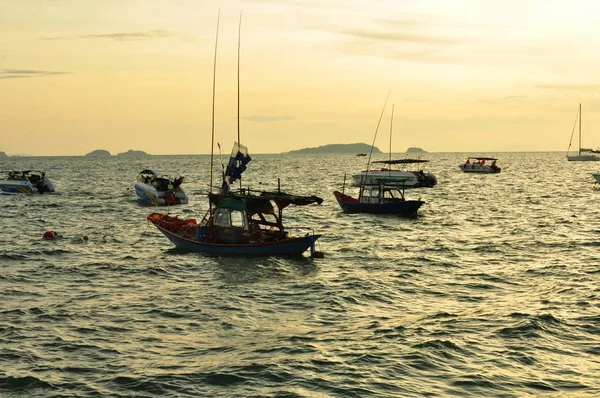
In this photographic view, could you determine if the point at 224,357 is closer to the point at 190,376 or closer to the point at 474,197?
the point at 190,376

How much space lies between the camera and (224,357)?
16828 millimetres

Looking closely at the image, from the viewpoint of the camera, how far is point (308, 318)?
67.4 feet

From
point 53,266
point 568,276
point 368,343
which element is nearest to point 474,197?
point 568,276

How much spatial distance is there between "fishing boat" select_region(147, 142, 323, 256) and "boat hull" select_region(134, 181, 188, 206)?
30.8 meters

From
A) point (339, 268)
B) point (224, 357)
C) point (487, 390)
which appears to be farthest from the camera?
point (339, 268)

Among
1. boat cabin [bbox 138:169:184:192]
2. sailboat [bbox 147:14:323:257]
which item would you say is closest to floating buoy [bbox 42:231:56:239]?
sailboat [bbox 147:14:323:257]

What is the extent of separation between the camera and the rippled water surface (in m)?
15.3

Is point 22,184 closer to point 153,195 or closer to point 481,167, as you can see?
point 153,195

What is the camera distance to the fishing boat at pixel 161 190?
61844 mm

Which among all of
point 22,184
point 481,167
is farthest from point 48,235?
point 481,167

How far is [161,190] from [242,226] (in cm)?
3313

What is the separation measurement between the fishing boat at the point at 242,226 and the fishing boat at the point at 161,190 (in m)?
30.8

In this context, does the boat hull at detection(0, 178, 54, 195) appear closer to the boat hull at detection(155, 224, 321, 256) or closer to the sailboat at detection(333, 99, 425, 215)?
the sailboat at detection(333, 99, 425, 215)

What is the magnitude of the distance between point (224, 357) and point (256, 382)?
5.99ft
